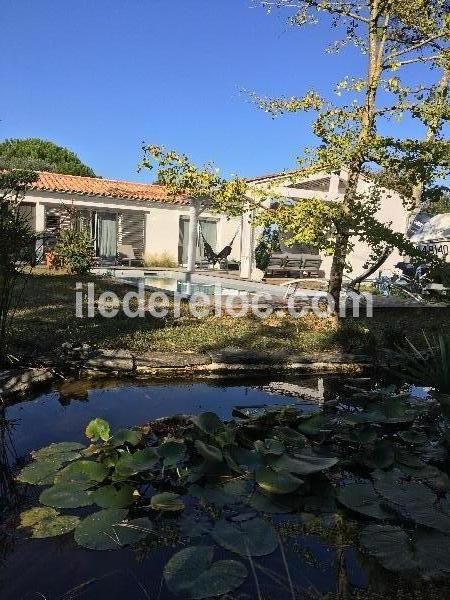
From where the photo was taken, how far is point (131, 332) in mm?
7012

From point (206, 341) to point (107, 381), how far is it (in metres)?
1.90

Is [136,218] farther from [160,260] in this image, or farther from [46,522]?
[46,522]

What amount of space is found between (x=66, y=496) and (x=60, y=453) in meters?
0.58

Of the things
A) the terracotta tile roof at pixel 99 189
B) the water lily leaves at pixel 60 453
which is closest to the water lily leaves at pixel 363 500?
the water lily leaves at pixel 60 453

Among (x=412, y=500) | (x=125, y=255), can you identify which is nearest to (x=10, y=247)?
(x=412, y=500)

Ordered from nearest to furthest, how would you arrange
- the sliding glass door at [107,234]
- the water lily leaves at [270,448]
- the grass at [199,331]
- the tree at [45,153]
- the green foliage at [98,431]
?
1. the water lily leaves at [270,448]
2. the green foliage at [98,431]
3. the grass at [199,331]
4. the sliding glass door at [107,234]
5. the tree at [45,153]

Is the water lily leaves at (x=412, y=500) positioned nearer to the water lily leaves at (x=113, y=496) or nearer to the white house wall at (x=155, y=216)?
the water lily leaves at (x=113, y=496)

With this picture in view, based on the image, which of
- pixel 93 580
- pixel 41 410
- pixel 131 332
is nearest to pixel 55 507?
pixel 93 580

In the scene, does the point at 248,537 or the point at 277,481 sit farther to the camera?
the point at 277,481

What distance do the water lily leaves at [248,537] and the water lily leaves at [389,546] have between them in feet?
1.28

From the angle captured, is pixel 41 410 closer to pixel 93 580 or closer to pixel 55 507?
pixel 55 507

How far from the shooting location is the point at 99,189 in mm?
23594

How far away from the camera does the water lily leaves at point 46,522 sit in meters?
2.22

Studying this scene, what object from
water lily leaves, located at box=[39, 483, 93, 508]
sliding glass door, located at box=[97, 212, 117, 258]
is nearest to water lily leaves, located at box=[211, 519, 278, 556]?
water lily leaves, located at box=[39, 483, 93, 508]
